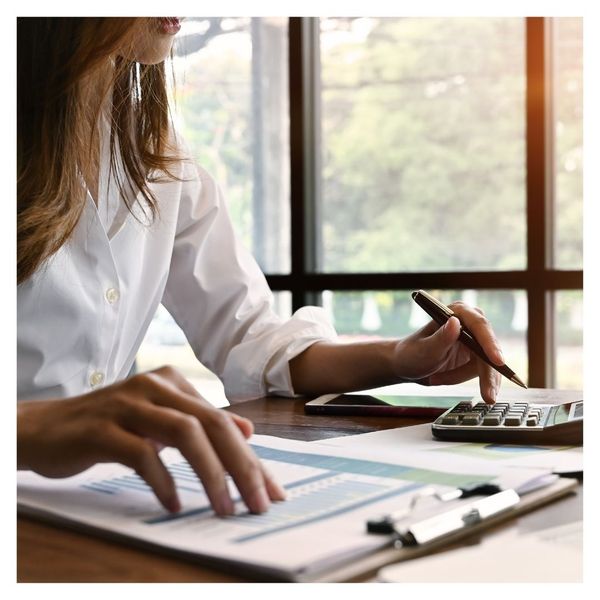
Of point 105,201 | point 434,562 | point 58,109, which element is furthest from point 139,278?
point 434,562

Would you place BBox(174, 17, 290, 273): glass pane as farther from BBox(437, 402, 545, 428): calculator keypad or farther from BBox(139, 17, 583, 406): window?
BBox(437, 402, 545, 428): calculator keypad

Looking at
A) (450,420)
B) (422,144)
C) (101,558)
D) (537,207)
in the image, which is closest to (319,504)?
(101,558)

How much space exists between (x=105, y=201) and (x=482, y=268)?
1.62 metres

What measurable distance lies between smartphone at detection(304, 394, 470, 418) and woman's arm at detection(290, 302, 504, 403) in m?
0.05

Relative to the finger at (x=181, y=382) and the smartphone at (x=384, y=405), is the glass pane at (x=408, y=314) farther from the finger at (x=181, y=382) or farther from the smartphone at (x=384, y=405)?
the finger at (x=181, y=382)

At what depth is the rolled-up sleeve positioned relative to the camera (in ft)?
3.56

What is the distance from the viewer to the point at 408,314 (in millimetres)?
Answer: 2455

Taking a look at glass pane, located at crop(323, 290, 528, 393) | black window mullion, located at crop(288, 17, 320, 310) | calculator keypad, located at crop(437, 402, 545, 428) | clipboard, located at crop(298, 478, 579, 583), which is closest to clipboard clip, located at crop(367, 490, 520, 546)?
clipboard, located at crop(298, 478, 579, 583)

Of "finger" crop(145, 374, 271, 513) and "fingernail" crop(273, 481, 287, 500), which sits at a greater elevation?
"finger" crop(145, 374, 271, 513)

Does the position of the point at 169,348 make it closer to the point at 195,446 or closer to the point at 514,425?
the point at 514,425

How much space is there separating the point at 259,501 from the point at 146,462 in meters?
0.07

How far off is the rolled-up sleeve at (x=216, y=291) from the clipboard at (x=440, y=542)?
0.58m
